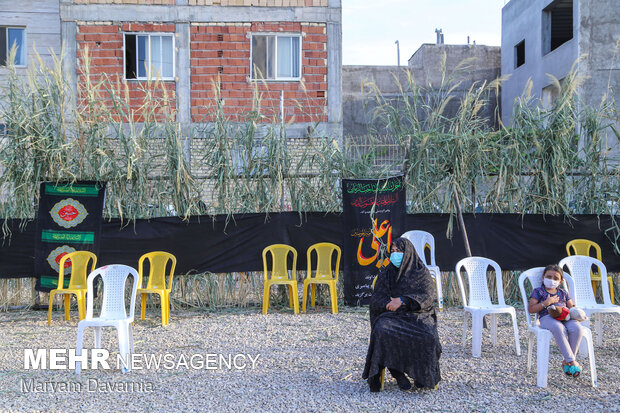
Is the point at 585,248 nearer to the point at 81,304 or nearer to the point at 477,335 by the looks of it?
the point at 477,335

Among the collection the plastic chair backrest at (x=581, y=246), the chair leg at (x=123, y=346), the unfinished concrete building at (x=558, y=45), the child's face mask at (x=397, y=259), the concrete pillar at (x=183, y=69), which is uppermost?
the unfinished concrete building at (x=558, y=45)

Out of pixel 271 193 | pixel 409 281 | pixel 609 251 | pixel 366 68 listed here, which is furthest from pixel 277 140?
pixel 366 68

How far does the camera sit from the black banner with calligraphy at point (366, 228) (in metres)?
7.77

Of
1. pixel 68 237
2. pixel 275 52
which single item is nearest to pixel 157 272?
pixel 68 237

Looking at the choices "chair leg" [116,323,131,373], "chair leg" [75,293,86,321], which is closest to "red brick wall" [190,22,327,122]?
"chair leg" [75,293,86,321]

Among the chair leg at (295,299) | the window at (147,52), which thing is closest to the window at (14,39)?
the window at (147,52)

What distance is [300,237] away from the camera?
800 cm

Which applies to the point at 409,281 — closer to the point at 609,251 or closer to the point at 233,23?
the point at 609,251

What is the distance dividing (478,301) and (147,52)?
10.2 metres

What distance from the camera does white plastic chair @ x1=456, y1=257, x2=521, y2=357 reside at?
5594mm

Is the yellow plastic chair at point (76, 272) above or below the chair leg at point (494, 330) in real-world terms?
above

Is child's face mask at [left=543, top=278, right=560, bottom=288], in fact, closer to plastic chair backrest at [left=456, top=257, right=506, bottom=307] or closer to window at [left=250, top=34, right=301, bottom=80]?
plastic chair backrest at [left=456, top=257, right=506, bottom=307]

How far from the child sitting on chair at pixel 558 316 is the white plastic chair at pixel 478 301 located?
43 centimetres

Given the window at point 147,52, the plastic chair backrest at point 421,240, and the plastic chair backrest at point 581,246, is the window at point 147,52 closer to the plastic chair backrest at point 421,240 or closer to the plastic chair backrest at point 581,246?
the plastic chair backrest at point 421,240
